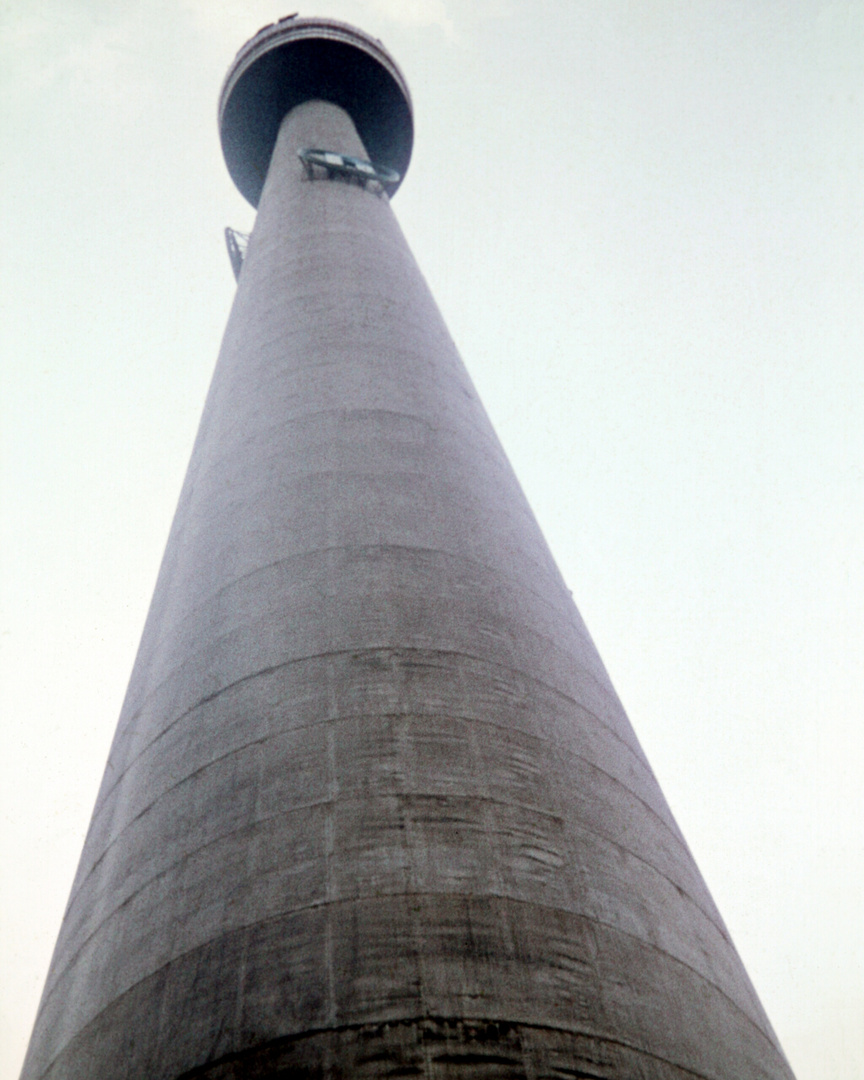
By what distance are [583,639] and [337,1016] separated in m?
4.94

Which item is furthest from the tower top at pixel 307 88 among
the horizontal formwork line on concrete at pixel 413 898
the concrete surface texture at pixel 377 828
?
the horizontal formwork line on concrete at pixel 413 898

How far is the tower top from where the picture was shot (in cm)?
2908

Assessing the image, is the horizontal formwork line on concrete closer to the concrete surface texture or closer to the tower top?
the concrete surface texture

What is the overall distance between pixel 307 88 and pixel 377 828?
30.0m

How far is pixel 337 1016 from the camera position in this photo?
14.2 ft

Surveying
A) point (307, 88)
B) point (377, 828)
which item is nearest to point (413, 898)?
point (377, 828)

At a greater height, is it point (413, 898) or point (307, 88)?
point (307, 88)

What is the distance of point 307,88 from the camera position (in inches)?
1166

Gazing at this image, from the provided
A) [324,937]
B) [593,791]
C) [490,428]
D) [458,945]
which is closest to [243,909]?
[324,937]

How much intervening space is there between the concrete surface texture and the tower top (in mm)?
24252

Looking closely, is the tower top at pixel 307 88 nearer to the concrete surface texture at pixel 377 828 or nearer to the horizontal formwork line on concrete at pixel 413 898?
the concrete surface texture at pixel 377 828

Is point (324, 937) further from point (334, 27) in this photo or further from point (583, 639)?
point (334, 27)

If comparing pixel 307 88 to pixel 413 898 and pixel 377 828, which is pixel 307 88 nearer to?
pixel 377 828

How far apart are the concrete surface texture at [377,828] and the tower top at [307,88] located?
24.3 metres
